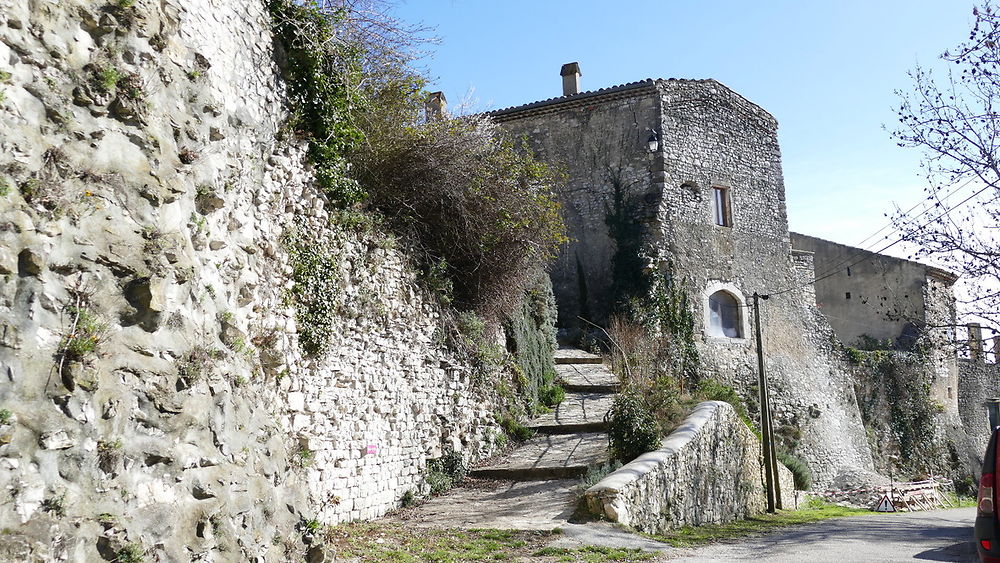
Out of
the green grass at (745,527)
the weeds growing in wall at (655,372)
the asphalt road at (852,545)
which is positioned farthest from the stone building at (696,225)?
the asphalt road at (852,545)

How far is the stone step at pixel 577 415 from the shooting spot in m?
12.0

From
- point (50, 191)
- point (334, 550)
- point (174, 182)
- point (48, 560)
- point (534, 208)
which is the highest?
point (534, 208)

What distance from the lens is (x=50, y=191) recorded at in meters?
3.72

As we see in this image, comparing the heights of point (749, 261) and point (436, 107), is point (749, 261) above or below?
below

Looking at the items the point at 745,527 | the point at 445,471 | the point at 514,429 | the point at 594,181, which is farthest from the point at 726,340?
the point at 445,471

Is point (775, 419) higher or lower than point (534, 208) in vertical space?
lower

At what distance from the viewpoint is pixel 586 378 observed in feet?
48.0

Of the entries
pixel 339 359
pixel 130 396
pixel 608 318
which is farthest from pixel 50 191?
pixel 608 318

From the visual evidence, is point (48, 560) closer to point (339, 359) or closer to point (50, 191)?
point (50, 191)

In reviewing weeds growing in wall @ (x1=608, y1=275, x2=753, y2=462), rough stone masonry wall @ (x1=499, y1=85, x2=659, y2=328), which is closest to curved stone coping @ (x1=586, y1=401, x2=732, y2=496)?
weeds growing in wall @ (x1=608, y1=275, x2=753, y2=462)

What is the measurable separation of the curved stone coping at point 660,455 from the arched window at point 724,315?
6725 millimetres

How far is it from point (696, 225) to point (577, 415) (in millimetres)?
8313

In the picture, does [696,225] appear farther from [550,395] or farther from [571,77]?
[550,395]

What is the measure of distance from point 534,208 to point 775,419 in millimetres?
10826
